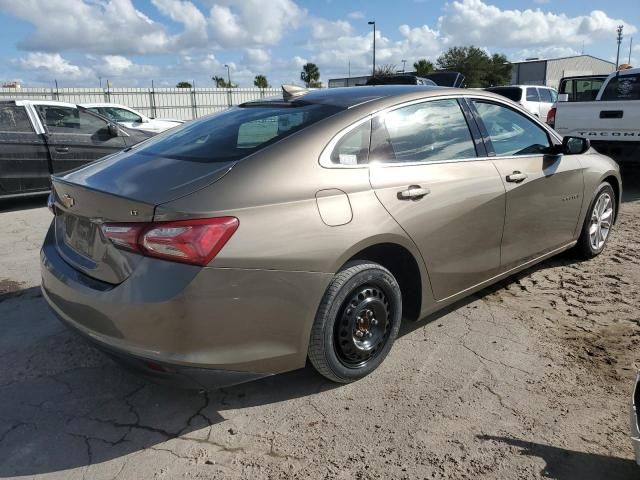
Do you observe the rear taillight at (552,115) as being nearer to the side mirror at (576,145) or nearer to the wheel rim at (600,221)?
the wheel rim at (600,221)

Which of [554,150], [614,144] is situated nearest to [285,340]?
[554,150]

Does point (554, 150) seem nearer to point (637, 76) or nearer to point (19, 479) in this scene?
point (19, 479)

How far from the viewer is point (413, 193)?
312 centimetres

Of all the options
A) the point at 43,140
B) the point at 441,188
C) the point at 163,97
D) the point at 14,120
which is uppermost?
the point at 163,97

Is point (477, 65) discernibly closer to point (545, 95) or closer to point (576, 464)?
point (545, 95)

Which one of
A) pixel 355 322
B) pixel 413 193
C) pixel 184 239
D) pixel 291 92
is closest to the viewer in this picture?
pixel 184 239

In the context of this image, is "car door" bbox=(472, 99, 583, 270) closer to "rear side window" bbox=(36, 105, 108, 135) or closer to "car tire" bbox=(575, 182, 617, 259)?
"car tire" bbox=(575, 182, 617, 259)

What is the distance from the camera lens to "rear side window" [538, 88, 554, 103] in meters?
19.1

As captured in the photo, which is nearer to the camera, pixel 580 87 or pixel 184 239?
pixel 184 239

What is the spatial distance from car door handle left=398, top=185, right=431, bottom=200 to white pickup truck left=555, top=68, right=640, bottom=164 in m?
6.60

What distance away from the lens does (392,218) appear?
2.97m

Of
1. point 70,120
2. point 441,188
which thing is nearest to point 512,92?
point 70,120

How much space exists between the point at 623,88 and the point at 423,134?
7423 mm

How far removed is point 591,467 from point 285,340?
150cm
